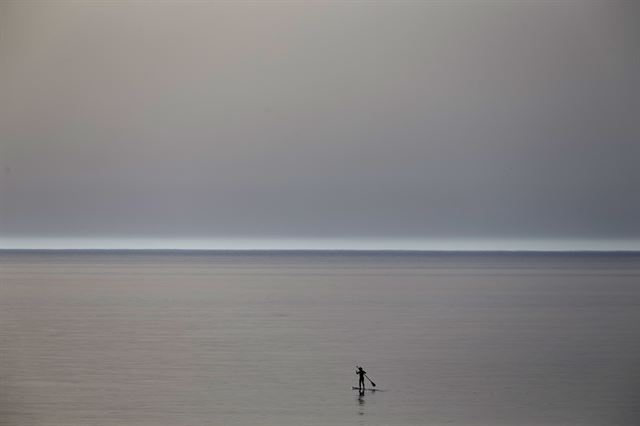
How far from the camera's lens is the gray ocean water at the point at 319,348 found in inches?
137

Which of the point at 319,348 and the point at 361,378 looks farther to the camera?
the point at 319,348

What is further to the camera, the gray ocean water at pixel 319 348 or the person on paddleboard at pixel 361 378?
the person on paddleboard at pixel 361 378

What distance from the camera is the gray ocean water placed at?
11.4 feet

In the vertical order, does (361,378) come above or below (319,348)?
below

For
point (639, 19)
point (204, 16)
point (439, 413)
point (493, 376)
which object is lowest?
point (439, 413)

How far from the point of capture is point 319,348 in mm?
4797

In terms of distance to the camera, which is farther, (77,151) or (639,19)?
(77,151)

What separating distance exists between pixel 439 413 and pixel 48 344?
7.97 ft

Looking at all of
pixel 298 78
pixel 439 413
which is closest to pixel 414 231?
pixel 298 78

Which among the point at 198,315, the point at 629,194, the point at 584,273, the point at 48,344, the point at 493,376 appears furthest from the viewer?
the point at 584,273

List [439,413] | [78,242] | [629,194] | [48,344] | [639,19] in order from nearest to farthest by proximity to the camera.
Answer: [439,413], [48,344], [639,19], [629,194], [78,242]

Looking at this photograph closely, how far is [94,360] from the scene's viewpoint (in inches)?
177

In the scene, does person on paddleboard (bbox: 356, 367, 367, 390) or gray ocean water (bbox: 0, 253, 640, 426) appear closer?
gray ocean water (bbox: 0, 253, 640, 426)

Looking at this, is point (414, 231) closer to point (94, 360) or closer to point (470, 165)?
point (470, 165)
